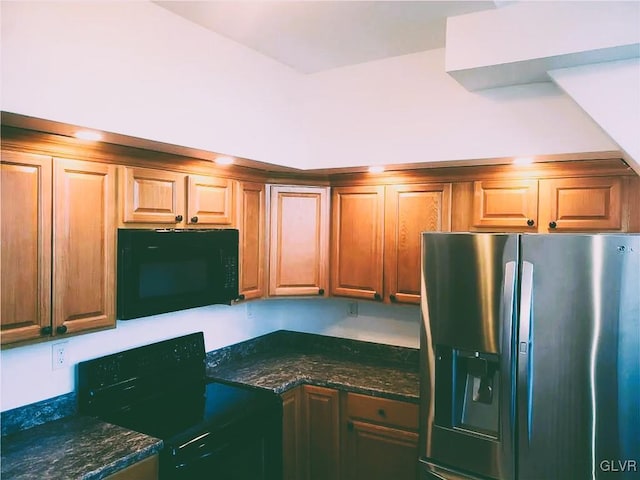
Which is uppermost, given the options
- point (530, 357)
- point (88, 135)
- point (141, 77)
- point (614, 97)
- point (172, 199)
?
point (141, 77)

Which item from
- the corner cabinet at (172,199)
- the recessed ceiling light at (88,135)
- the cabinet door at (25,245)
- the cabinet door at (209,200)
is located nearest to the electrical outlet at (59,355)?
the cabinet door at (25,245)

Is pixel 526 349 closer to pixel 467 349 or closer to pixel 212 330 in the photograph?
pixel 467 349

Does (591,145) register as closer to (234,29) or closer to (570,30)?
(570,30)

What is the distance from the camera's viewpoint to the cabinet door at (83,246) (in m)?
1.95

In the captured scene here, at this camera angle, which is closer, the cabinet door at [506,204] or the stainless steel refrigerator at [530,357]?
the stainless steel refrigerator at [530,357]

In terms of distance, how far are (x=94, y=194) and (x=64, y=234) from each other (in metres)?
0.22

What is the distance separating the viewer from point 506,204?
2627 millimetres

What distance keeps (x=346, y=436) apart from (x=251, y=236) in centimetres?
132

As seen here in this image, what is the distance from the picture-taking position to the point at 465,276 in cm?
222

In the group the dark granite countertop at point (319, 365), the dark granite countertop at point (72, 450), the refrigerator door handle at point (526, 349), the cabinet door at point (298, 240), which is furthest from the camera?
the cabinet door at point (298, 240)

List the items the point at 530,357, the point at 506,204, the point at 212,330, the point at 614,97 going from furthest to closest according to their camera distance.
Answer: the point at 212,330 < the point at 506,204 < the point at 530,357 < the point at 614,97

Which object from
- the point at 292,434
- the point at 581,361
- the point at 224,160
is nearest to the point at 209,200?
the point at 224,160

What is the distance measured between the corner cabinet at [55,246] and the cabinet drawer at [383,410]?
1413 millimetres

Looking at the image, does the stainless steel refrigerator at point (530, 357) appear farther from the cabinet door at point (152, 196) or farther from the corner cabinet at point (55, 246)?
the corner cabinet at point (55, 246)
